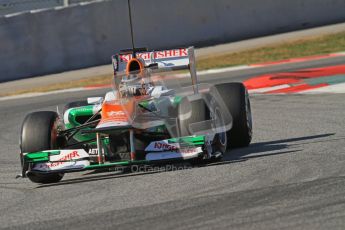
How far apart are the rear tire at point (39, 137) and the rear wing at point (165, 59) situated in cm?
115

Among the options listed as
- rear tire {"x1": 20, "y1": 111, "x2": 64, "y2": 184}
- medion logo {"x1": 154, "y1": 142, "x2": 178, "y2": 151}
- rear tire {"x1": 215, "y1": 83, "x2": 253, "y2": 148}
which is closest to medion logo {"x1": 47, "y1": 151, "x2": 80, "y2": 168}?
rear tire {"x1": 20, "y1": 111, "x2": 64, "y2": 184}

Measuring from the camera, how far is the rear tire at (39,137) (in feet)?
27.1

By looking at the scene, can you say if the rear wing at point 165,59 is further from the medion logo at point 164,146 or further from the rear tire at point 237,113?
the medion logo at point 164,146

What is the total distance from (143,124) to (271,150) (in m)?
1.42

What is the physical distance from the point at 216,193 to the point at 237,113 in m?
2.45

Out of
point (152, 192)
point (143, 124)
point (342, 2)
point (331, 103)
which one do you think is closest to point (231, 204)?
point (152, 192)

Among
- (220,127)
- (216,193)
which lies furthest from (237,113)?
(216,193)

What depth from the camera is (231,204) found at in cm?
629

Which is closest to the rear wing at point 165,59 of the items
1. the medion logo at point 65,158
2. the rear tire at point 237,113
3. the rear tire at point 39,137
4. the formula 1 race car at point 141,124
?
the formula 1 race car at point 141,124

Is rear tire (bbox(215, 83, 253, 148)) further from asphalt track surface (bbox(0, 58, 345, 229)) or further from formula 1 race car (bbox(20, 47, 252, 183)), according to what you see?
asphalt track surface (bbox(0, 58, 345, 229))

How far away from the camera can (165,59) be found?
955 cm

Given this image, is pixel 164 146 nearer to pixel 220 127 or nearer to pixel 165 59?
pixel 220 127

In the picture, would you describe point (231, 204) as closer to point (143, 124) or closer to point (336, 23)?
point (143, 124)

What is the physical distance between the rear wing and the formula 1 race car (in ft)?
0.04
